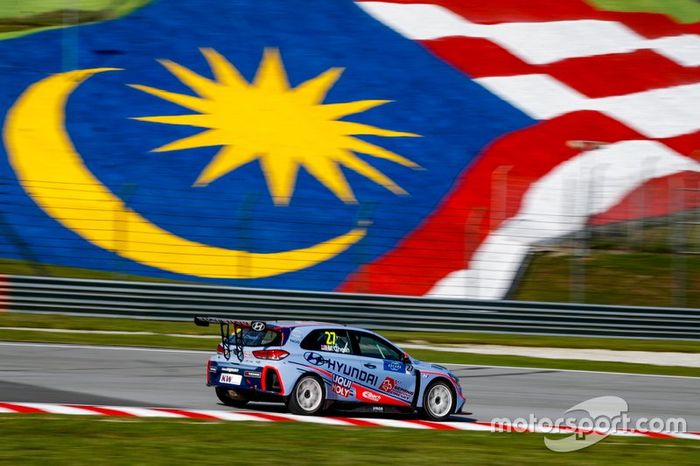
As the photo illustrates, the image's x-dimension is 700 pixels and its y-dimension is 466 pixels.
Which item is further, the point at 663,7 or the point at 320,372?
the point at 663,7

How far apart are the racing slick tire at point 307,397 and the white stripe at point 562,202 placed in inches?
484

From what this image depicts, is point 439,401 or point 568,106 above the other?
point 568,106

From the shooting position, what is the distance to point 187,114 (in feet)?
99.5

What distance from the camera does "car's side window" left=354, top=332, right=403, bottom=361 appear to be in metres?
12.2

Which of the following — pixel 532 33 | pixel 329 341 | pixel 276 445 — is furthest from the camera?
pixel 532 33

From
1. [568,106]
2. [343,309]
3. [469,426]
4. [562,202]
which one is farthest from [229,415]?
[568,106]

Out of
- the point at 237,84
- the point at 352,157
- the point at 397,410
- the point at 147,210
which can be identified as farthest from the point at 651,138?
the point at 397,410

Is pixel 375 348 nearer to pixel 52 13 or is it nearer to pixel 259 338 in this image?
pixel 259 338

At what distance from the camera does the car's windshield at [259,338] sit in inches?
456

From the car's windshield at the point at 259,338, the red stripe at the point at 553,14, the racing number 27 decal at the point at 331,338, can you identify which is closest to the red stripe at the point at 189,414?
the car's windshield at the point at 259,338

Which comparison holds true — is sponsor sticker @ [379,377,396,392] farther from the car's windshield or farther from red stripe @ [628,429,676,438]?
red stripe @ [628,429,676,438]

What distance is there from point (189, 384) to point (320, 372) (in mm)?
2958

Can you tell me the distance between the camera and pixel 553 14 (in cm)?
3553

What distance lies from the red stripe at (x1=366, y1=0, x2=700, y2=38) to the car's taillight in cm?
2474
